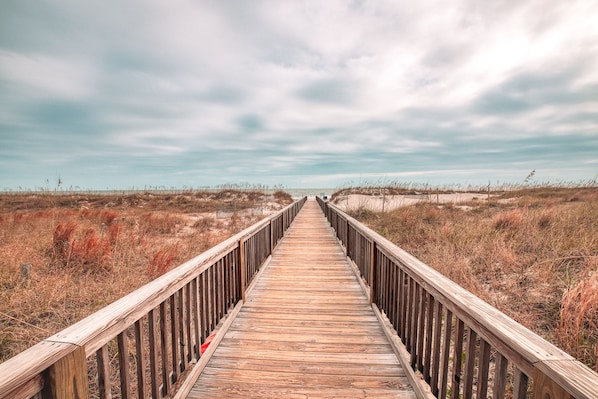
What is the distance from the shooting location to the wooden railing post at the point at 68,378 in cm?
109

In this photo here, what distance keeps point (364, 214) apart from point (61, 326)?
38.3 feet

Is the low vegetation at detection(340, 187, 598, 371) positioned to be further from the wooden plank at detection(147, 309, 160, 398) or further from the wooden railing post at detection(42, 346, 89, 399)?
the wooden railing post at detection(42, 346, 89, 399)

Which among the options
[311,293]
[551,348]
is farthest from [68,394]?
[311,293]

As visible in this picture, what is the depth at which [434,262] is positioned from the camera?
207 inches

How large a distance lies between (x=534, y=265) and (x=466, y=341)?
3.38 m

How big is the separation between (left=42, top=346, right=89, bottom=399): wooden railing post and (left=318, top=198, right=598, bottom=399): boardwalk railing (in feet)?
6.01

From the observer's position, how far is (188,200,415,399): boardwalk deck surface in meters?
2.32

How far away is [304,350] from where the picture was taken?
288 centimetres

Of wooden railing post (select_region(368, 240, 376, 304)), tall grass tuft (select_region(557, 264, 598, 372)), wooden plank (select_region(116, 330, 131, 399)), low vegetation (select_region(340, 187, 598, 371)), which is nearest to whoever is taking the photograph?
wooden plank (select_region(116, 330, 131, 399))

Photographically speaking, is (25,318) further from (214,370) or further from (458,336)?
(458,336)

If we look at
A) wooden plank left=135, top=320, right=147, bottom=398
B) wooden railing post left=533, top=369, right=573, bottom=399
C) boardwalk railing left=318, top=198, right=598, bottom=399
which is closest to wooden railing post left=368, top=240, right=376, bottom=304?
boardwalk railing left=318, top=198, right=598, bottom=399

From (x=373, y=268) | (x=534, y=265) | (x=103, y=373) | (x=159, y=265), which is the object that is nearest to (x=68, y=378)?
(x=103, y=373)

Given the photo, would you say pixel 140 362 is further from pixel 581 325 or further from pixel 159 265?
pixel 581 325

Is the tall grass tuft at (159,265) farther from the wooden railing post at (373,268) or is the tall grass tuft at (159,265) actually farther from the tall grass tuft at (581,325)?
the tall grass tuft at (581,325)
